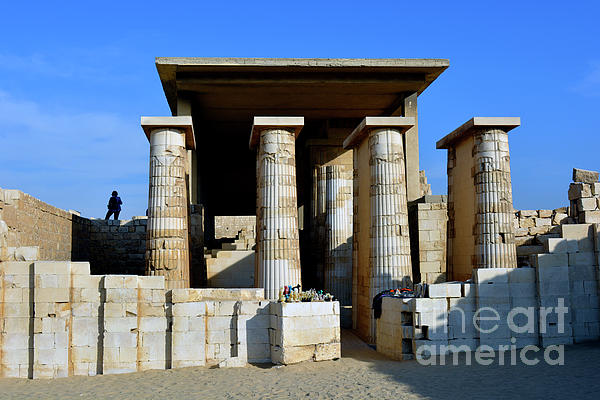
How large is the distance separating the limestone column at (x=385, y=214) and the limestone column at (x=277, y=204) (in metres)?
1.98

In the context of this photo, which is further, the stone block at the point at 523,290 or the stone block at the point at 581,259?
the stone block at the point at 581,259

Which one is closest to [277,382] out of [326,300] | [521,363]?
[326,300]

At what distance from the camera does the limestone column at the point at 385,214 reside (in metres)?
14.5

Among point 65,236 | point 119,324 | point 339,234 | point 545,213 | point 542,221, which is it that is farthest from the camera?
→ point 339,234

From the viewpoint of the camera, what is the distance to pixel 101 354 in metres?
11.6

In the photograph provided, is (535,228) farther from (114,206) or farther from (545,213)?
(114,206)

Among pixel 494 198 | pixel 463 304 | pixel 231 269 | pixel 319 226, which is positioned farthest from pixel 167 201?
pixel 494 198

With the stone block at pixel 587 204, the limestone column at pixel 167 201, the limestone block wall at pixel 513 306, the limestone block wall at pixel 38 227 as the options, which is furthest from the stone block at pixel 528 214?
the limestone block wall at pixel 38 227

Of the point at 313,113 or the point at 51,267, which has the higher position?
the point at 313,113

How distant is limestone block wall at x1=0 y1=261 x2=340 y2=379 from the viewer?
452 inches

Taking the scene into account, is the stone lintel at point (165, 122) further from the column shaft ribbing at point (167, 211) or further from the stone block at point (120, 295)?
the stone block at point (120, 295)

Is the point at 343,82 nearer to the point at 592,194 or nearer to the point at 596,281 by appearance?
the point at 592,194

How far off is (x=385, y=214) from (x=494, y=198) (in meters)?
2.89

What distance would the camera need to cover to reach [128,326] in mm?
11656
